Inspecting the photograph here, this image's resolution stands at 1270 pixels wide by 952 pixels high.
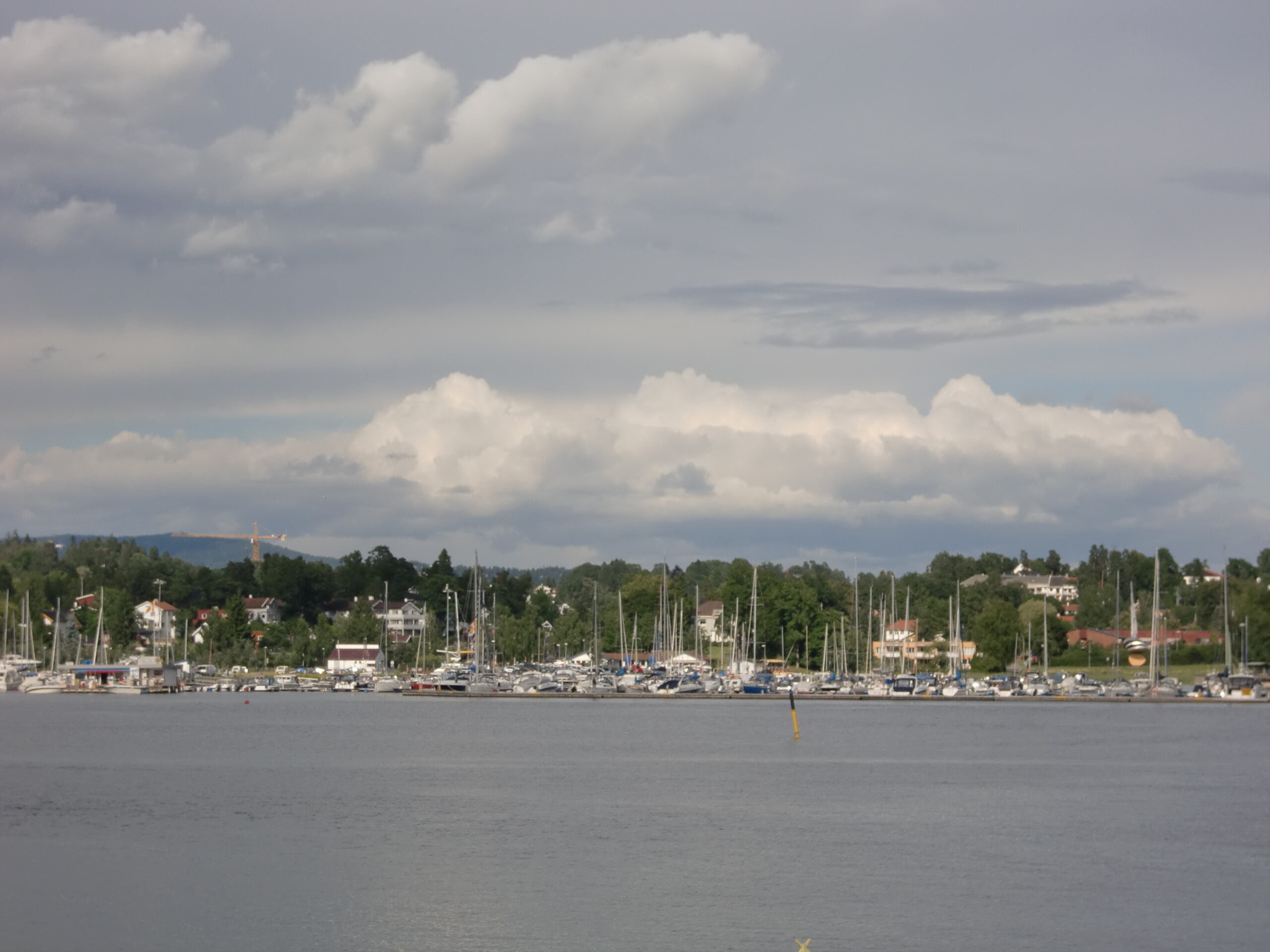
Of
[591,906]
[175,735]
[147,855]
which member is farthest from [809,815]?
[175,735]

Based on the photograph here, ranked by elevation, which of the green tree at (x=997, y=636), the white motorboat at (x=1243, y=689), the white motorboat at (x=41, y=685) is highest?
the green tree at (x=997, y=636)

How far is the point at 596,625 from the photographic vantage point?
6619 inches

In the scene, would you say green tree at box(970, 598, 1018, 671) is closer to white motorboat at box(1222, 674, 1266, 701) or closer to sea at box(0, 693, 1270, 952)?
white motorboat at box(1222, 674, 1266, 701)

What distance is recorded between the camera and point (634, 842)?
49.2 meters

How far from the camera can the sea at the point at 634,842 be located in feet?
119

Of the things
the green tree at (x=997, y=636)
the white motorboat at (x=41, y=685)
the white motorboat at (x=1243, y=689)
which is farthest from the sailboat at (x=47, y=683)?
the white motorboat at (x=1243, y=689)

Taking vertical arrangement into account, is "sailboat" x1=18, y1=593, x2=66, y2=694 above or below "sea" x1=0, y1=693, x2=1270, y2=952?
below

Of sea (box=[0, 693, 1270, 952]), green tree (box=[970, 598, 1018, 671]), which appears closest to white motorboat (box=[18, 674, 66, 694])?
sea (box=[0, 693, 1270, 952])

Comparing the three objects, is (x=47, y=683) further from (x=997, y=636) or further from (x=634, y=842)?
(x=634, y=842)

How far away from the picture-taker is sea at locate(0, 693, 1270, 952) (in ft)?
119

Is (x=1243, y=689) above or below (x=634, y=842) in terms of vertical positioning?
below

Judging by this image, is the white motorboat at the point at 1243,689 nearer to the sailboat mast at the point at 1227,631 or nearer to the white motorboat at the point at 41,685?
the sailboat mast at the point at 1227,631

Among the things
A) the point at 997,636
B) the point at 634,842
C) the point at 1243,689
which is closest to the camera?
the point at 634,842

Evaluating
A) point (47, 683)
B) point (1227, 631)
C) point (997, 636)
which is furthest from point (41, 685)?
point (1227, 631)
